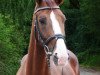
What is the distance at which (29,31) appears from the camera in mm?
21156

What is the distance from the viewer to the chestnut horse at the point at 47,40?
4.63 metres

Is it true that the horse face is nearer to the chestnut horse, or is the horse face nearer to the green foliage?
the chestnut horse

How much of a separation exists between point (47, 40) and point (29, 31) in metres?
16.3

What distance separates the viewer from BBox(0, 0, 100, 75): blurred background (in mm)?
11812

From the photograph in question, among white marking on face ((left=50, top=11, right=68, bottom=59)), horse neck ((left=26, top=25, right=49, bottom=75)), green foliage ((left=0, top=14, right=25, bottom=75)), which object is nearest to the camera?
white marking on face ((left=50, top=11, right=68, bottom=59))

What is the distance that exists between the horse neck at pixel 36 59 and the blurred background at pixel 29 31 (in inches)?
237

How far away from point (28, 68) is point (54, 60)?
0.80m

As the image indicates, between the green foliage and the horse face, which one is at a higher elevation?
the horse face

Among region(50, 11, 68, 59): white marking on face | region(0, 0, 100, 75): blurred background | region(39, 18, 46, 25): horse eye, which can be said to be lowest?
region(0, 0, 100, 75): blurred background

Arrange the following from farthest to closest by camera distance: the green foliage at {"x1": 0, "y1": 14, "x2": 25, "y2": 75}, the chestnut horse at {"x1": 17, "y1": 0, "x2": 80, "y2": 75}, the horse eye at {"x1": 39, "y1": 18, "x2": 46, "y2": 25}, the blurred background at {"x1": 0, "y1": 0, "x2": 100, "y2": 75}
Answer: the blurred background at {"x1": 0, "y1": 0, "x2": 100, "y2": 75} → the green foliage at {"x1": 0, "y1": 14, "x2": 25, "y2": 75} → the horse eye at {"x1": 39, "y1": 18, "x2": 46, "y2": 25} → the chestnut horse at {"x1": 17, "y1": 0, "x2": 80, "y2": 75}

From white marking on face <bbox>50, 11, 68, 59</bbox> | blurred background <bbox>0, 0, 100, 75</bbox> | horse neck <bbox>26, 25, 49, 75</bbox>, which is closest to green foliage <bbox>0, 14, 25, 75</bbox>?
blurred background <bbox>0, 0, 100, 75</bbox>

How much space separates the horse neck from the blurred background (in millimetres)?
6026

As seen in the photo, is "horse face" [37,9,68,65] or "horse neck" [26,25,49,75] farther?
"horse neck" [26,25,49,75]

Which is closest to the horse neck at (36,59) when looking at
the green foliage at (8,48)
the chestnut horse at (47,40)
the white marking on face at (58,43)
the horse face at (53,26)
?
the chestnut horse at (47,40)
